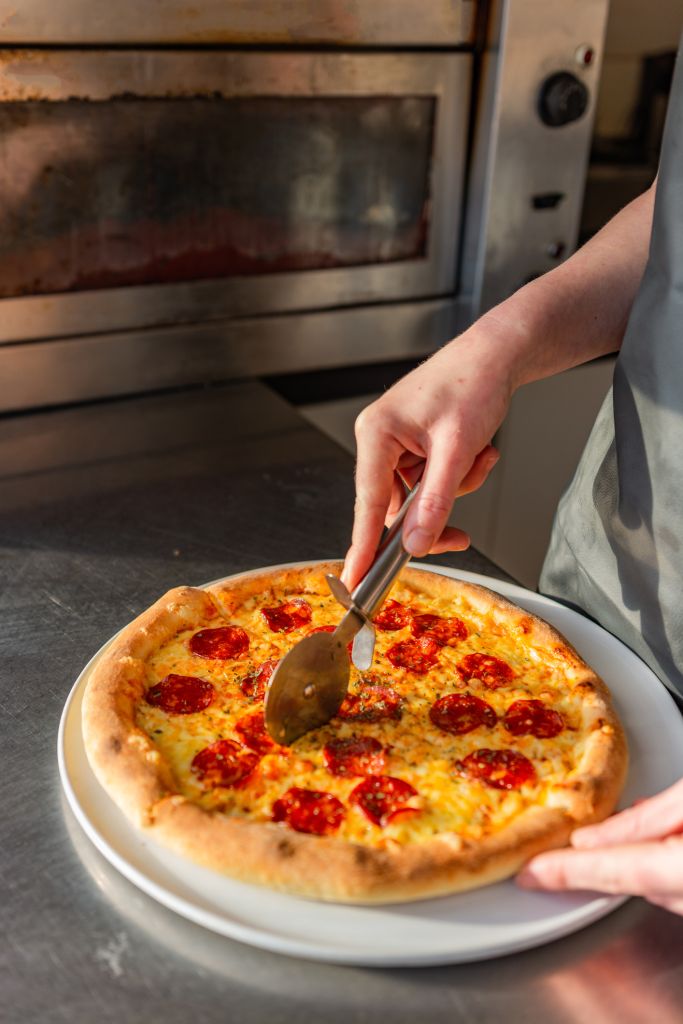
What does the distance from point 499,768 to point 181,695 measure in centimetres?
42

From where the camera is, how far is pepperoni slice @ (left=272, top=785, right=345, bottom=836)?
1.10 metres

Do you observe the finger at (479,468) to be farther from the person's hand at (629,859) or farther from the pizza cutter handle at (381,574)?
the person's hand at (629,859)

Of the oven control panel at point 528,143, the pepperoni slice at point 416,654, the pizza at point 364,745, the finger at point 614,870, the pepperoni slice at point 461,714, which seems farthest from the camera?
the oven control panel at point 528,143

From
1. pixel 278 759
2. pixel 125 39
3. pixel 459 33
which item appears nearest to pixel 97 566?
pixel 278 759

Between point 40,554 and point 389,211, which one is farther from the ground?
point 389,211

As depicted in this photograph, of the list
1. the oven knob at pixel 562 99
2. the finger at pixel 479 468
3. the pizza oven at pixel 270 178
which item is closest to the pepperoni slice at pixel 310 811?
the finger at pixel 479 468

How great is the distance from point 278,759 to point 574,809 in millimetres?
349

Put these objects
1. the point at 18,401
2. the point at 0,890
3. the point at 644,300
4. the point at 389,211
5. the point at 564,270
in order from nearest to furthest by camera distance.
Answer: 1. the point at 0,890
2. the point at 644,300
3. the point at 564,270
4. the point at 18,401
5. the point at 389,211

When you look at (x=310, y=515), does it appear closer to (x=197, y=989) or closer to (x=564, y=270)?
(x=564, y=270)

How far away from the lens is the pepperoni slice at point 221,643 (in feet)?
4.60

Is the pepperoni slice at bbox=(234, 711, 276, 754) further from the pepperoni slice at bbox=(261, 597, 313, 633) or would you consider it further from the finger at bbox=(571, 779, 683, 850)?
the finger at bbox=(571, 779, 683, 850)

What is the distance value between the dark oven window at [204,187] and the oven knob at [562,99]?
263mm

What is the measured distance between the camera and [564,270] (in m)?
1.51

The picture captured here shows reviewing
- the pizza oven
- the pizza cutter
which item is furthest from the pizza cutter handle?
the pizza oven
